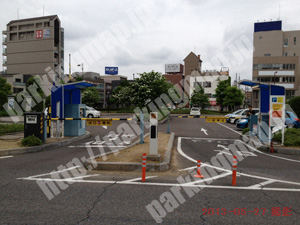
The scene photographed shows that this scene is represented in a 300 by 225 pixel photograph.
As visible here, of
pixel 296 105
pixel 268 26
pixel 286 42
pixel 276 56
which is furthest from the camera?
pixel 268 26

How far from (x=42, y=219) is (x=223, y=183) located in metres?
4.19

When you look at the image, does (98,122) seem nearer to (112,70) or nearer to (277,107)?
(277,107)

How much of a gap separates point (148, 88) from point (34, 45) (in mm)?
51768

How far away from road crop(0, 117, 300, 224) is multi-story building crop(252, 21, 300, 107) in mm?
62129

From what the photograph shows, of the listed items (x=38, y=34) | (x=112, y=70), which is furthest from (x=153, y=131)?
(x=112, y=70)

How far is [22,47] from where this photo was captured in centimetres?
7438

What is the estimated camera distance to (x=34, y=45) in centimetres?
7288

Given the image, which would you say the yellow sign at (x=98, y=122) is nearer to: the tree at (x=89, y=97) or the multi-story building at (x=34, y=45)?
the tree at (x=89, y=97)

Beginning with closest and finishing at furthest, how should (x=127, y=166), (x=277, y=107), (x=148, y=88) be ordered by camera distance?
(x=127, y=166) → (x=277, y=107) → (x=148, y=88)

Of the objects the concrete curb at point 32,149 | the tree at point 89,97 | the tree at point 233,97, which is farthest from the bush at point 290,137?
the tree at point 89,97

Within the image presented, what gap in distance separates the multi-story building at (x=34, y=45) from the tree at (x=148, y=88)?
40.7 m

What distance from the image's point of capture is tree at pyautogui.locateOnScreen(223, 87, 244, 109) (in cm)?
5484

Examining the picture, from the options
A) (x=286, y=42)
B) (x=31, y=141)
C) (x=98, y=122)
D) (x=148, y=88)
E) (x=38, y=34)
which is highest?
(x=38, y=34)

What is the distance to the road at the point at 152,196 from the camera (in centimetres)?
442
